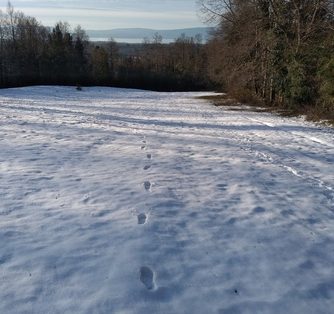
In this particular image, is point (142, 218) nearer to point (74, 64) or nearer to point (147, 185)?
point (147, 185)

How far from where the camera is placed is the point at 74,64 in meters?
58.4

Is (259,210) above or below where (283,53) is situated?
below

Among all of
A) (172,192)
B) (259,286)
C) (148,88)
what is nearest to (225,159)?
(172,192)

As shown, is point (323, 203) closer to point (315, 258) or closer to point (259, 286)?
point (315, 258)

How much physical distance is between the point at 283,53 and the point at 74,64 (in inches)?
1643

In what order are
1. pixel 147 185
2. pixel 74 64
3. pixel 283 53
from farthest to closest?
pixel 74 64 → pixel 283 53 → pixel 147 185

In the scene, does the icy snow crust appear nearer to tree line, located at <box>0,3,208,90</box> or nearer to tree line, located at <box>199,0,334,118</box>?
tree line, located at <box>199,0,334,118</box>

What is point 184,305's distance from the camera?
3732mm

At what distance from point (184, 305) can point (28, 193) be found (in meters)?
3.88

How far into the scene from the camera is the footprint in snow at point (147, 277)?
4.03m

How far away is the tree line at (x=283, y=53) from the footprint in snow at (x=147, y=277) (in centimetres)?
1474

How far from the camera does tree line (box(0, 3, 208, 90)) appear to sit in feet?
170

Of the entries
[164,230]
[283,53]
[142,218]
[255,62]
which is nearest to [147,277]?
[164,230]

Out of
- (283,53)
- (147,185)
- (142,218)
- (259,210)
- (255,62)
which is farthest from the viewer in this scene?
(255,62)
